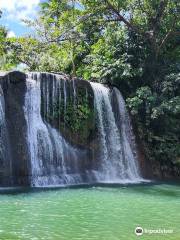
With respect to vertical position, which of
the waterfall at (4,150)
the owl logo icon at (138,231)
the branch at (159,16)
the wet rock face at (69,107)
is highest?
the branch at (159,16)

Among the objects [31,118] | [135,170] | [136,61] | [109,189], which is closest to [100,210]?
[109,189]

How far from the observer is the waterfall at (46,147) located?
655 inches

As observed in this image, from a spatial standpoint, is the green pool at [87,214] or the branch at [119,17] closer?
→ the green pool at [87,214]

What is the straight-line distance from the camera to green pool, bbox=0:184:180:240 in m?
8.49

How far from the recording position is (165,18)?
2309 centimetres

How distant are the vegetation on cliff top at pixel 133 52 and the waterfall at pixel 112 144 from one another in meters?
0.77

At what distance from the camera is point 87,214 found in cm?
1041

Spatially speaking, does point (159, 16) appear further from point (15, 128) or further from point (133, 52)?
point (15, 128)

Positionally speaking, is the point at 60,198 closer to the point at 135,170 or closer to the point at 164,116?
the point at 135,170

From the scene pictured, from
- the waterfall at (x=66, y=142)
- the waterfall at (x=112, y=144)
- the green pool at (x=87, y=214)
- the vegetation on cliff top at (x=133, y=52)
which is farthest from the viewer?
the vegetation on cliff top at (x=133, y=52)

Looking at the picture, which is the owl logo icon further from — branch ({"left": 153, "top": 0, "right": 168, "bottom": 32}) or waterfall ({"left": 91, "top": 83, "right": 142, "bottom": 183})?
branch ({"left": 153, "top": 0, "right": 168, "bottom": 32})

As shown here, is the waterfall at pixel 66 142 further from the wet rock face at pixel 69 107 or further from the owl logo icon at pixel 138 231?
the owl logo icon at pixel 138 231

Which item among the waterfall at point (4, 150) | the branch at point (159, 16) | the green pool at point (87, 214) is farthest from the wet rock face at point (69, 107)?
the branch at point (159, 16)

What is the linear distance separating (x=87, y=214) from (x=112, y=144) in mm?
9391
